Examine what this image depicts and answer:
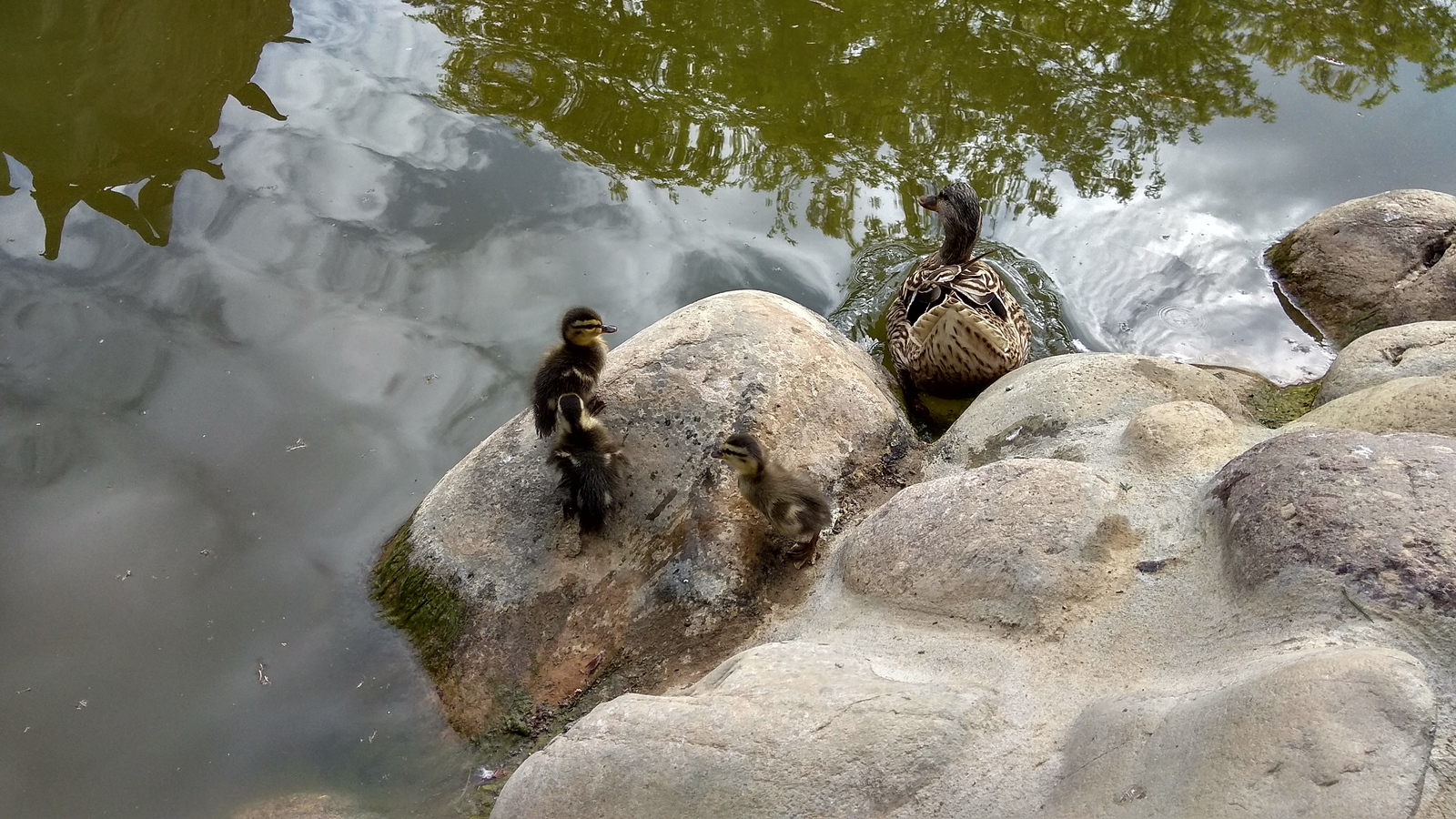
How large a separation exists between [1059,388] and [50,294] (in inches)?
241

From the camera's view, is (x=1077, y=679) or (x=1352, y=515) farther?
(x=1077, y=679)

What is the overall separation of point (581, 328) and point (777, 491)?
1.33m

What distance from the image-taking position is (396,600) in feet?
15.0

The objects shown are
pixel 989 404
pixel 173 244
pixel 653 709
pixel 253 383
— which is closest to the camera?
pixel 653 709

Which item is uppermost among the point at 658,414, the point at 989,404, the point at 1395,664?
the point at 1395,664

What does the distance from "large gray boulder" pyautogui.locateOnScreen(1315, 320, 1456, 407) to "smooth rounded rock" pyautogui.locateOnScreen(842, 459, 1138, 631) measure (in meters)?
2.00

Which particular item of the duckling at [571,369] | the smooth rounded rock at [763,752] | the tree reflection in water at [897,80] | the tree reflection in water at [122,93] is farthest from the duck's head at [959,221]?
the tree reflection in water at [122,93]

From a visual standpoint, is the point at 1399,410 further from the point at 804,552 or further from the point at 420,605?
the point at 420,605

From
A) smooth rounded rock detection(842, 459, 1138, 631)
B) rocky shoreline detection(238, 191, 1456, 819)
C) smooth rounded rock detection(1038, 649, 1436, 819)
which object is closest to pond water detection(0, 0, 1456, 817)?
rocky shoreline detection(238, 191, 1456, 819)

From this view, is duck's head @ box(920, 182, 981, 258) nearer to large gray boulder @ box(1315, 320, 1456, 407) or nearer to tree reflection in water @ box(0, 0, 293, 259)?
large gray boulder @ box(1315, 320, 1456, 407)

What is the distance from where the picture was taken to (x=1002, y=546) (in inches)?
129

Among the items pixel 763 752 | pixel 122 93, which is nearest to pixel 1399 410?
pixel 763 752

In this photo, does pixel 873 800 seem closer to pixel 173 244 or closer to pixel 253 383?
pixel 253 383

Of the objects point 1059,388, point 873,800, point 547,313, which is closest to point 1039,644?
point 873,800
